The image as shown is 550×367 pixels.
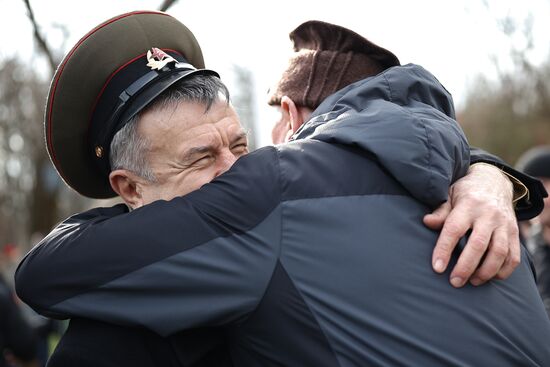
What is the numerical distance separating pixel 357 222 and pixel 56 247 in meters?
0.80

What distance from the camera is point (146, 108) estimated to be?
246 centimetres

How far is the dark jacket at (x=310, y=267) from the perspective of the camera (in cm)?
191

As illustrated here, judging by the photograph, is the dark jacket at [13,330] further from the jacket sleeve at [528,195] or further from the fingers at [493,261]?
the fingers at [493,261]

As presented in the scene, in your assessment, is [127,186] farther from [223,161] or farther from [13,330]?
[13,330]

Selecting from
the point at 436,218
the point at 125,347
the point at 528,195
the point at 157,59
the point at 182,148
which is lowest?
the point at 528,195

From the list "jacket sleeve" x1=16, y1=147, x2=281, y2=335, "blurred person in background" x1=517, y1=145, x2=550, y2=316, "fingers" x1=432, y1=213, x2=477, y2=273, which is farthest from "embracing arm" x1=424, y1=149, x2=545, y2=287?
"blurred person in background" x1=517, y1=145, x2=550, y2=316

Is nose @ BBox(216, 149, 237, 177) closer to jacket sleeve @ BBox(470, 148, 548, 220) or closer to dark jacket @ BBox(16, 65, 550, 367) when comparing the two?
dark jacket @ BBox(16, 65, 550, 367)

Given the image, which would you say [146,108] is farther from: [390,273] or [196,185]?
[390,273]

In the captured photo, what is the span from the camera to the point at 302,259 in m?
1.94

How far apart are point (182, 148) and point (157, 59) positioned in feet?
1.12

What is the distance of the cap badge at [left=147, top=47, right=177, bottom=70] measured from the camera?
253 centimetres

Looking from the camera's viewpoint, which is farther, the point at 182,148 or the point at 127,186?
the point at 127,186

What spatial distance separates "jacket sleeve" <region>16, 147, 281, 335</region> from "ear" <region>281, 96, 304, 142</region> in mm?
834

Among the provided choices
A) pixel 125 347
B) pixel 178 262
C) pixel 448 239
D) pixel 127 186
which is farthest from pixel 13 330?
pixel 448 239
